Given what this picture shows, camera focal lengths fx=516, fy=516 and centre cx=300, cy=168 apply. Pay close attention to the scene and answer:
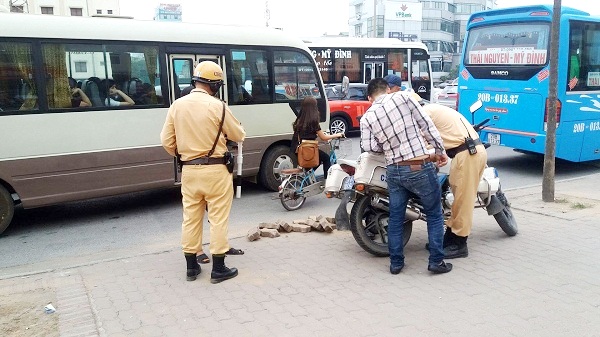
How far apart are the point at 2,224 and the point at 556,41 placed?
7399mm

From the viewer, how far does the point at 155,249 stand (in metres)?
5.59

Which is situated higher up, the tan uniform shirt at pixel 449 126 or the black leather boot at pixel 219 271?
the tan uniform shirt at pixel 449 126

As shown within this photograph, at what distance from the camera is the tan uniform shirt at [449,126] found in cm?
488

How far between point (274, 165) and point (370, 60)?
37.5ft

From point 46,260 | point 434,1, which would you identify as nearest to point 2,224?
point 46,260

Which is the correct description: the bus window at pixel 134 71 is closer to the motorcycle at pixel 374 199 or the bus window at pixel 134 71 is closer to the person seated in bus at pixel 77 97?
the person seated in bus at pixel 77 97

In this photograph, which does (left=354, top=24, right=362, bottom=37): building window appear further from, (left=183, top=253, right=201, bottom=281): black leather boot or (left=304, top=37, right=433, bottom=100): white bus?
(left=183, top=253, right=201, bottom=281): black leather boot

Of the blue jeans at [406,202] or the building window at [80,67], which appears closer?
the blue jeans at [406,202]

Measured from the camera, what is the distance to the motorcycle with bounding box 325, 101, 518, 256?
489cm

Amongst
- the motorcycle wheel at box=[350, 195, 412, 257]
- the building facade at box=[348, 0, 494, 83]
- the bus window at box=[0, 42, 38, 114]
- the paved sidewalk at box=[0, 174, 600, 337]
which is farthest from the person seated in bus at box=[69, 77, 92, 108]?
the building facade at box=[348, 0, 494, 83]

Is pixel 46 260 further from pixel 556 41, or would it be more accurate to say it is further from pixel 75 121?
pixel 556 41

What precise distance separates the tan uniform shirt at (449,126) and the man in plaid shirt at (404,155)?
378mm

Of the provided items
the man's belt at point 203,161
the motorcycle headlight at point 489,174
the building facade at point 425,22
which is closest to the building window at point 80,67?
the man's belt at point 203,161

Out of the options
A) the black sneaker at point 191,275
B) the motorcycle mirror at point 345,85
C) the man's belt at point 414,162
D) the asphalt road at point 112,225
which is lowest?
the asphalt road at point 112,225
